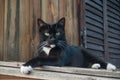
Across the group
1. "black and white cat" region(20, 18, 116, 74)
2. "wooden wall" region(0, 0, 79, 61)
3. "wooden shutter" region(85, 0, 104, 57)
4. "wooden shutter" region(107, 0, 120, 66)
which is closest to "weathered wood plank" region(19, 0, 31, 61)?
"wooden wall" region(0, 0, 79, 61)

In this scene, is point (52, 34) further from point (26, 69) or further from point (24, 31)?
point (24, 31)

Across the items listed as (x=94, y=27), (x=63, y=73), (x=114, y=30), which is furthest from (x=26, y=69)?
(x=114, y=30)

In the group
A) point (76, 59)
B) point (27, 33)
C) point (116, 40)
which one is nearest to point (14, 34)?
point (27, 33)

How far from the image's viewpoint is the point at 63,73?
2.29 metres

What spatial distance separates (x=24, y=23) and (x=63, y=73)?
1.42 m

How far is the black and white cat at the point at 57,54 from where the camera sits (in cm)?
256

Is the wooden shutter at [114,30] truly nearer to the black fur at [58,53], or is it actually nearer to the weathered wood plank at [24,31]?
the weathered wood plank at [24,31]

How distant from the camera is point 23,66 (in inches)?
95.8

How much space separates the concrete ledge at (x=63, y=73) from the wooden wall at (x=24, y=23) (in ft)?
2.87

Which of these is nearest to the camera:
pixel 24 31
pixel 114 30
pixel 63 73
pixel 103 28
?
pixel 63 73

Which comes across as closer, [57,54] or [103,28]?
[57,54]

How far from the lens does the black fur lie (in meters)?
2.57

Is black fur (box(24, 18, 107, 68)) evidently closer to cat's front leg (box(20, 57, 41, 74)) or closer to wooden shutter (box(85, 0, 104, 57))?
cat's front leg (box(20, 57, 41, 74))

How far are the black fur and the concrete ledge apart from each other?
122mm
